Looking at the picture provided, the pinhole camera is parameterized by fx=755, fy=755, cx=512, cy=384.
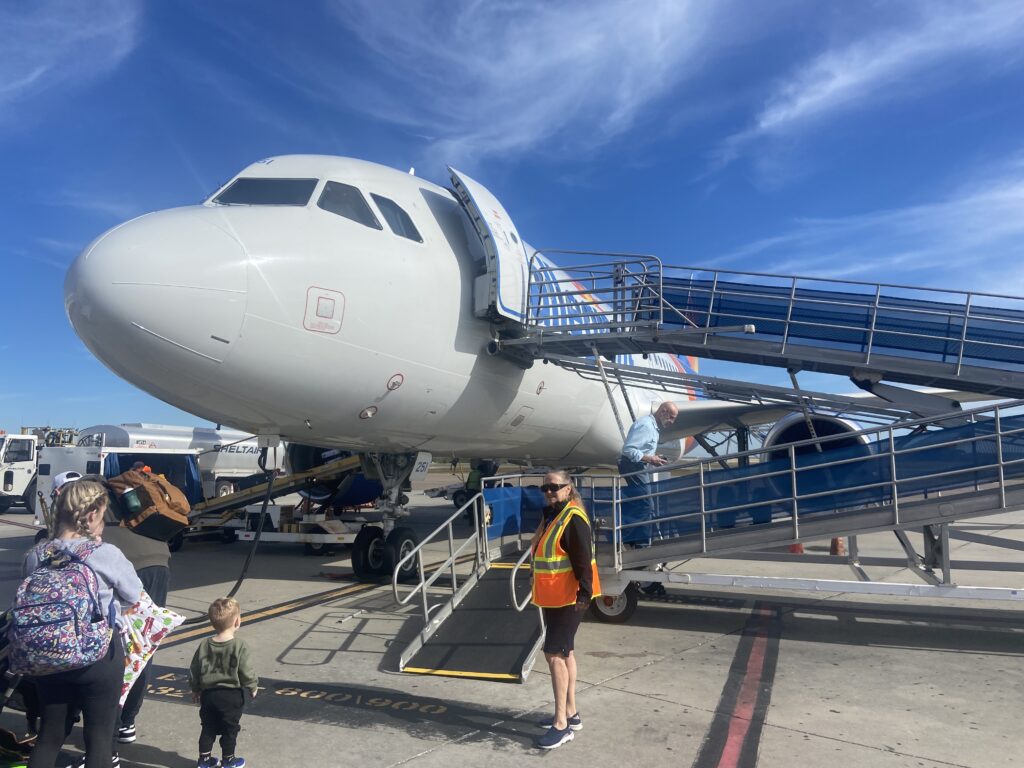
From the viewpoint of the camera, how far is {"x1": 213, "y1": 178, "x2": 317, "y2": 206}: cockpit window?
23.9 feet

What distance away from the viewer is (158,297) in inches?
226

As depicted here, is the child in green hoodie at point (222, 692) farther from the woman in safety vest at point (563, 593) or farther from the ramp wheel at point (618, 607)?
the ramp wheel at point (618, 607)

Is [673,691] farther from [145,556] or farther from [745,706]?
[145,556]

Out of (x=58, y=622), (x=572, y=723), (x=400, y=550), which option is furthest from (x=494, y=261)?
(x=58, y=622)

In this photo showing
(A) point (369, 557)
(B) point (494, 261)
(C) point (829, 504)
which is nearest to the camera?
(C) point (829, 504)

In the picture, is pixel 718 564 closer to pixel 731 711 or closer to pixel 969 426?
pixel 969 426

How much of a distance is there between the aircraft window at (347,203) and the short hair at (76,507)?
439 cm

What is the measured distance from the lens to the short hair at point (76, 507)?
3488mm

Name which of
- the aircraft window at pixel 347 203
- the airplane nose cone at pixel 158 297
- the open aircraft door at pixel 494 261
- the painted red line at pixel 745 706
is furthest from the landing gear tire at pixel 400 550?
the painted red line at pixel 745 706

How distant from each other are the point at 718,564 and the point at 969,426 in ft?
18.4

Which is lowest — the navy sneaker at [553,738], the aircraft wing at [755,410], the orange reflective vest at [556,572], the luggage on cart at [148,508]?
the navy sneaker at [553,738]

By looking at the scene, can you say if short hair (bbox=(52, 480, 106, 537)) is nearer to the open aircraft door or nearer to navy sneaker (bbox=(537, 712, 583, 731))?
navy sneaker (bbox=(537, 712, 583, 731))

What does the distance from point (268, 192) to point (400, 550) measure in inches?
194

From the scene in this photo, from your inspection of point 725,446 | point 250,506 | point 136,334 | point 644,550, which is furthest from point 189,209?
point 725,446
